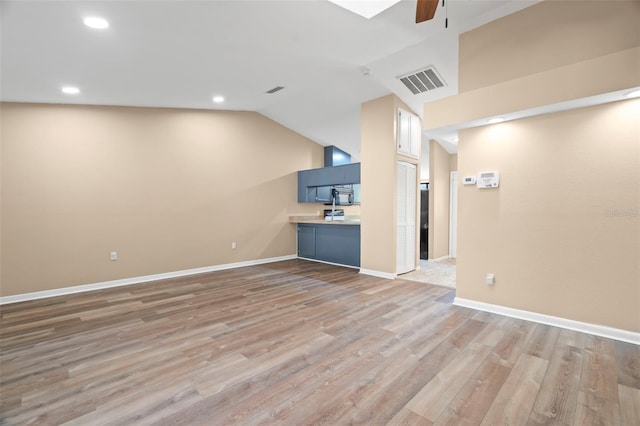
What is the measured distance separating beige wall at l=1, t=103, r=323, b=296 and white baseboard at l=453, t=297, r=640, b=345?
4.44m

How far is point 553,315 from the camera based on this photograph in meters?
3.08

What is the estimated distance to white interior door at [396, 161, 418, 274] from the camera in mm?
5305

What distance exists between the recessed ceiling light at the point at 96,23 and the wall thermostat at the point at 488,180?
13.8ft

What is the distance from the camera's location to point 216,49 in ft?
11.4

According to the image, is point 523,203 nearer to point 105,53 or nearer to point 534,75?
point 534,75

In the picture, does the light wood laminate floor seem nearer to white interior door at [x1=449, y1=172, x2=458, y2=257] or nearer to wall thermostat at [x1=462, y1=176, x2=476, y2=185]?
wall thermostat at [x1=462, y1=176, x2=476, y2=185]

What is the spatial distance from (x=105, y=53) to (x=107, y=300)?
10.3 feet

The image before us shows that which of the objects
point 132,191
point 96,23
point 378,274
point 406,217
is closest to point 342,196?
point 406,217

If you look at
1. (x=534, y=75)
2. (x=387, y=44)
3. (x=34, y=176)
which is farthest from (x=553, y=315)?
(x=34, y=176)

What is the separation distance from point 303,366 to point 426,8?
277cm

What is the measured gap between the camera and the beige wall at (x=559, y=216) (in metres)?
2.74

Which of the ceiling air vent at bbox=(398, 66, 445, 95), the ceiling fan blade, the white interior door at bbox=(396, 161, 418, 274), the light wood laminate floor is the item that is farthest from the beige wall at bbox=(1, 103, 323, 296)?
the ceiling fan blade

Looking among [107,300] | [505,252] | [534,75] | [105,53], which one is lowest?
[107,300]

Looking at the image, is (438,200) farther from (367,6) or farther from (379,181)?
(367,6)
